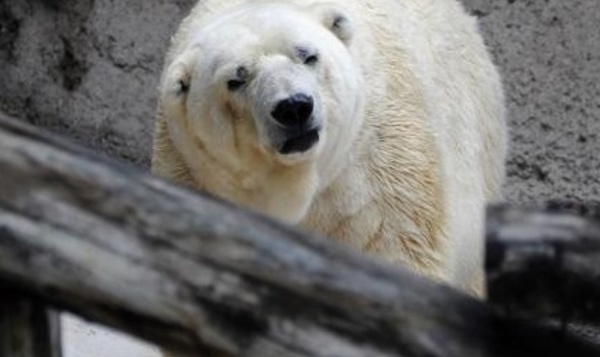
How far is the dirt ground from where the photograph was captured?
660cm

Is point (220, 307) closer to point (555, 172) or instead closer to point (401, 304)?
point (401, 304)

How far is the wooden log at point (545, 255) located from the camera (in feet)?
8.57

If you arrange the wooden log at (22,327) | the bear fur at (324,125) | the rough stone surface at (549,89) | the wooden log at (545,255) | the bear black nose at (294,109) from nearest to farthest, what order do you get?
the wooden log at (545,255)
the wooden log at (22,327)
the bear black nose at (294,109)
the bear fur at (324,125)
the rough stone surface at (549,89)

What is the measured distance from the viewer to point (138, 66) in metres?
6.90

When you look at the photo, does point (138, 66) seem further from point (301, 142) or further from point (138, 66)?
point (301, 142)

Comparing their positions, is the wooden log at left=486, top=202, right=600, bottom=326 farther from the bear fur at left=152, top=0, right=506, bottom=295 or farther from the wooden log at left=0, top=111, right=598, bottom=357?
the bear fur at left=152, top=0, right=506, bottom=295

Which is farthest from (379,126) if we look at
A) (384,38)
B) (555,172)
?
(555,172)

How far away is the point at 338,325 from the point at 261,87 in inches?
69.8

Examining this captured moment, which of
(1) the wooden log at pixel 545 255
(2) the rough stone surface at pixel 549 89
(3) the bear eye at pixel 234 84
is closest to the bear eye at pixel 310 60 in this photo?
(3) the bear eye at pixel 234 84

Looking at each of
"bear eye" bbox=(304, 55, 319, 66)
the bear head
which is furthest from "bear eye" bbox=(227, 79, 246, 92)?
"bear eye" bbox=(304, 55, 319, 66)

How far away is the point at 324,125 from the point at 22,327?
165 centimetres

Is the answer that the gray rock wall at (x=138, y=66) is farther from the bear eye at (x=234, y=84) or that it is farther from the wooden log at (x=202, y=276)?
the wooden log at (x=202, y=276)

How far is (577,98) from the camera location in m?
6.58

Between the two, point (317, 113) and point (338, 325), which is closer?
point (338, 325)
